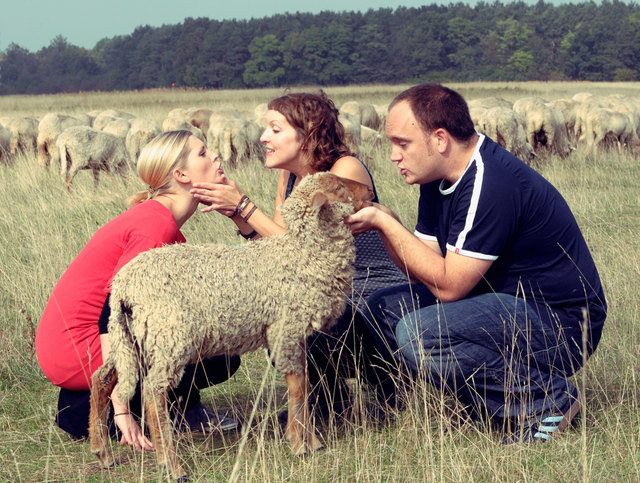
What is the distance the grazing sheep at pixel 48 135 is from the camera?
13472mm

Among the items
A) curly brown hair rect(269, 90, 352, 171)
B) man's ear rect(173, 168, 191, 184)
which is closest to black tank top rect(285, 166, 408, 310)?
curly brown hair rect(269, 90, 352, 171)

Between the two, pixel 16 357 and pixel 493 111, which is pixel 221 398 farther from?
pixel 493 111

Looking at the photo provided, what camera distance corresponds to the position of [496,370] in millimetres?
3436

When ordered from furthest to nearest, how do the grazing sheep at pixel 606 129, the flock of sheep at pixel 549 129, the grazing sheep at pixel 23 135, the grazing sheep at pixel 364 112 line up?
1. the grazing sheep at pixel 364 112
2. the grazing sheep at pixel 606 129
3. the grazing sheep at pixel 23 135
4. the flock of sheep at pixel 549 129

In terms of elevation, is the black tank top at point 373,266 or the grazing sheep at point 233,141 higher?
the grazing sheep at point 233,141

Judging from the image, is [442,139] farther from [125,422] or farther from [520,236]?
[125,422]

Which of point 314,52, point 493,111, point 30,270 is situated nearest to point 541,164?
point 493,111

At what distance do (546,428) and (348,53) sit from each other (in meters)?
94.9

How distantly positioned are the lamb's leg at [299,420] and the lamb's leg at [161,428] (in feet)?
1.68

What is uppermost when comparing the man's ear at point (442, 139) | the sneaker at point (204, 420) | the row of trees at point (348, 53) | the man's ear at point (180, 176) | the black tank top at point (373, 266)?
the row of trees at point (348, 53)

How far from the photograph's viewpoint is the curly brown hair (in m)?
4.12

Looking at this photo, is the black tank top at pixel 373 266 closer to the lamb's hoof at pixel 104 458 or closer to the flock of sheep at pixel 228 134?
the lamb's hoof at pixel 104 458

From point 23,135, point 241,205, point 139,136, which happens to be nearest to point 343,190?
point 241,205

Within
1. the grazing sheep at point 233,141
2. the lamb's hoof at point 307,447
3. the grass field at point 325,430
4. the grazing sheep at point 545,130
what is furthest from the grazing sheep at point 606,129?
the lamb's hoof at point 307,447
